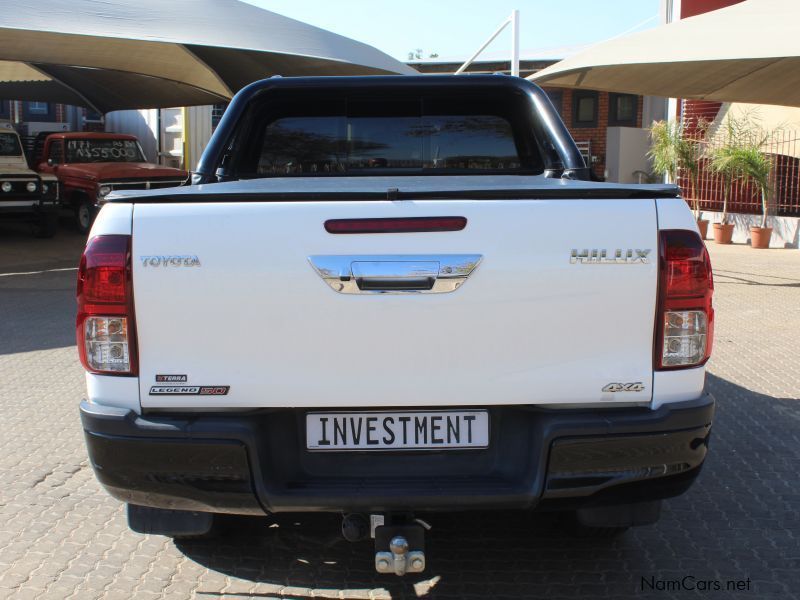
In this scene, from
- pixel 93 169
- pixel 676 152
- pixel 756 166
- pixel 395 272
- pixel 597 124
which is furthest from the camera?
pixel 597 124

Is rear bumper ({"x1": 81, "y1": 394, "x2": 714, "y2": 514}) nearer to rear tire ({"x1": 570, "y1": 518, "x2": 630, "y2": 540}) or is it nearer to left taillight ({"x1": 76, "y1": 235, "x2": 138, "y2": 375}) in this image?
left taillight ({"x1": 76, "y1": 235, "x2": 138, "y2": 375})

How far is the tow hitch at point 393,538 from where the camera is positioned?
2.93m

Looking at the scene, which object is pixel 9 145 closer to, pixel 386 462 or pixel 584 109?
pixel 386 462

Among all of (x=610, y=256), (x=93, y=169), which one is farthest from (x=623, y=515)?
(x=93, y=169)

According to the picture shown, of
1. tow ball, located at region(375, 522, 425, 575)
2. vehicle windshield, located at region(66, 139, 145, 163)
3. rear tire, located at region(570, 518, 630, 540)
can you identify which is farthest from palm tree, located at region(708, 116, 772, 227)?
tow ball, located at region(375, 522, 425, 575)

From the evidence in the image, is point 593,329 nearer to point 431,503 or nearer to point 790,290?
point 431,503

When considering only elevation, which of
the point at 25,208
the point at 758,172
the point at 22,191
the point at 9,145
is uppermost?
the point at 9,145

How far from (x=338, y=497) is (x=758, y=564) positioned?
6.03 ft

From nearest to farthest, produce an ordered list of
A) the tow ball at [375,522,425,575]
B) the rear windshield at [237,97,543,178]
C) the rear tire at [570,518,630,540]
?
the tow ball at [375,522,425,575] < the rear tire at [570,518,630,540] < the rear windshield at [237,97,543,178]

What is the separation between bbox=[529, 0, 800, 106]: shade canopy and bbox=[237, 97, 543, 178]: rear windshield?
658 cm

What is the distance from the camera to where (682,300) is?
9.59 feet

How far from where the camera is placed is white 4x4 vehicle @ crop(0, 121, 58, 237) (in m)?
16.4

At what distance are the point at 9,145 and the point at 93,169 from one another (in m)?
Answer: 1.65

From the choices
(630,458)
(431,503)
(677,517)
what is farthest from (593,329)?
(677,517)
